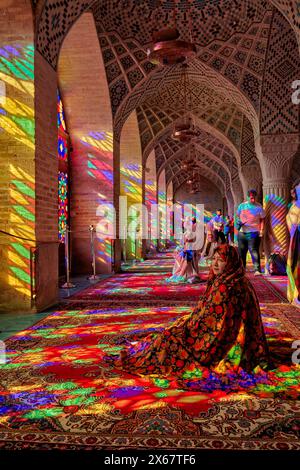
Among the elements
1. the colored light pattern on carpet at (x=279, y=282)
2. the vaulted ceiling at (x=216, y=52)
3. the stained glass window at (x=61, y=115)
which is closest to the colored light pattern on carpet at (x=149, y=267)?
the colored light pattern on carpet at (x=279, y=282)

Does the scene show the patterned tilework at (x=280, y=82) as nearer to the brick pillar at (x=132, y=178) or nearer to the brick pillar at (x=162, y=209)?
the brick pillar at (x=132, y=178)

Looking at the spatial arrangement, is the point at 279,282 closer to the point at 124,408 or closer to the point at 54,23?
the point at 54,23

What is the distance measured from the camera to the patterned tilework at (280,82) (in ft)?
33.5

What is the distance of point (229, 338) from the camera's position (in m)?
3.17

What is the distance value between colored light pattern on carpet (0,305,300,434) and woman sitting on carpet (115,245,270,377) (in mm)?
116

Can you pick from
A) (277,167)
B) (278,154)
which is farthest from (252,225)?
(278,154)

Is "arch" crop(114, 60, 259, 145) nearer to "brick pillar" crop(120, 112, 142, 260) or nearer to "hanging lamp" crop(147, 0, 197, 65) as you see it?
"brick pillar" crop(120, 112, 142, 260)

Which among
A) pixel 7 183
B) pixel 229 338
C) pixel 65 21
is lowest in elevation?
pixel 229 338

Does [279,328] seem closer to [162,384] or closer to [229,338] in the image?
[229,338]

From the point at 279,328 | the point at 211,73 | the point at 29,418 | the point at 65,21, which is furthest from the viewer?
the point at 211,73

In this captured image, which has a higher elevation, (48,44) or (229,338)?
(48,44)

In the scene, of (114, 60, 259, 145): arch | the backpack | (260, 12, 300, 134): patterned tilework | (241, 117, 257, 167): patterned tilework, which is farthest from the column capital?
(241, 117, 257, 167): patterned tilework
